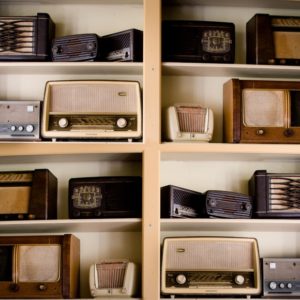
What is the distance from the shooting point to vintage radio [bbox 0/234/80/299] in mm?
3439

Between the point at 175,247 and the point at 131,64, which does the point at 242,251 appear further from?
the point at 131,64

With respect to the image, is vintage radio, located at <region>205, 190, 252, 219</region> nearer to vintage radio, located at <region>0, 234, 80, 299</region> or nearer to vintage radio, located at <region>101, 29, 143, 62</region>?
vintage radio, located at <region>0, 234, 80, 299</region>

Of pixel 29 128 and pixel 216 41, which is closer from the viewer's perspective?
pixel 29 128

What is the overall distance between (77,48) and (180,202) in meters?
0.97

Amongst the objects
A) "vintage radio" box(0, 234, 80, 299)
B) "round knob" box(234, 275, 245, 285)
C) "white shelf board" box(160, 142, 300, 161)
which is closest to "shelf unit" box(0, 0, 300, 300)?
"white shelf board" box(160, 142, 300, 161)

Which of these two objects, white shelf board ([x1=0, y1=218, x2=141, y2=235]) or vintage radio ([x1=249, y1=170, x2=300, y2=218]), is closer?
white shelf board ([x1=0, y1=218, x2=141, y2=235])

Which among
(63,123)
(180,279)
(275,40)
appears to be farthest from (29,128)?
(275,40)

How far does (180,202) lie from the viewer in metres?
3.55

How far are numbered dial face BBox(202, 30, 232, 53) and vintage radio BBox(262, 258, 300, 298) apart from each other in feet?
3.68

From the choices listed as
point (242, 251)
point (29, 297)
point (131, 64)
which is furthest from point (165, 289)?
point (131, 64)

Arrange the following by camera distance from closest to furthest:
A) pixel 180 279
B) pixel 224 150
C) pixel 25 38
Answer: pixel 180 279 < pixel 224 150 < pixel 25 38

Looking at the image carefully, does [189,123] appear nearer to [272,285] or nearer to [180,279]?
[180,279]

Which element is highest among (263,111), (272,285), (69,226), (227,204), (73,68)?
(73,68)

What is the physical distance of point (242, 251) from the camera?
3.57 m
